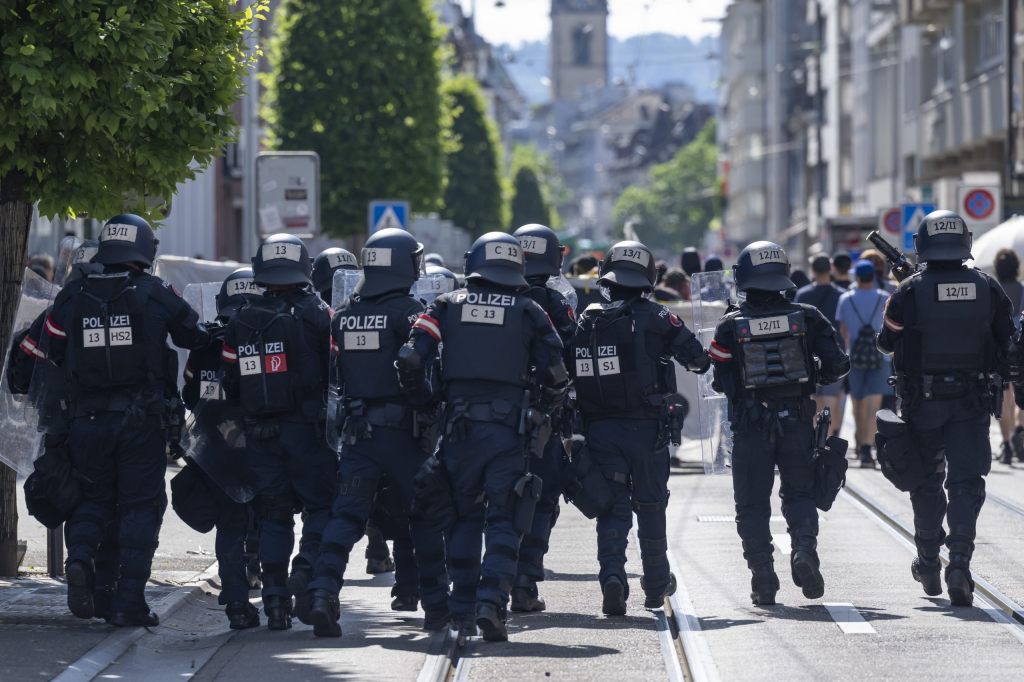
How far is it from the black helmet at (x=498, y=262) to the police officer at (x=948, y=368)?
A: 2073mm

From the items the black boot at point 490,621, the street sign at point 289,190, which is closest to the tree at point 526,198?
the street sign at point 289,190

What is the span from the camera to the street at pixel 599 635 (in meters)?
8.12

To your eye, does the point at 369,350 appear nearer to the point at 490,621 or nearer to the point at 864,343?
the point at 490,621

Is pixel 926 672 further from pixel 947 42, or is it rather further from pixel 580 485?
pixel 947 42

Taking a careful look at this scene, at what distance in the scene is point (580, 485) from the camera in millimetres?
9703

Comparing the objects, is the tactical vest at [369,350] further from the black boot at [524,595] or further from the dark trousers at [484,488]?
the black boot at [524,595]

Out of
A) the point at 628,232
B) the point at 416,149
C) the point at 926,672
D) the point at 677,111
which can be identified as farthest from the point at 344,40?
the point at 677,111

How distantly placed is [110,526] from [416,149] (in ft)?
104

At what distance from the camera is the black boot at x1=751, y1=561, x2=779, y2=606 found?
9.80 meters

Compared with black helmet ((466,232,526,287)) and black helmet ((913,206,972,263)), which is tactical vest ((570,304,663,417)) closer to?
black helmet ((466,232,526,287))

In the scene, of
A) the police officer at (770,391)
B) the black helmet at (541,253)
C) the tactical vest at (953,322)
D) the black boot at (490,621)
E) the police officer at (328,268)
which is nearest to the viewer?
the black boot at (490,621)

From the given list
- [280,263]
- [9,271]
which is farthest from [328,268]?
[9,271]

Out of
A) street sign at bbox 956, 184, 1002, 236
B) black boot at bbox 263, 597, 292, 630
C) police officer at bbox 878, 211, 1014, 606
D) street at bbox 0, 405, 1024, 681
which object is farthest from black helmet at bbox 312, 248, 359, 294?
street sign at bbox 956, 184, 1002, 236

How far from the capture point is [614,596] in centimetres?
954
